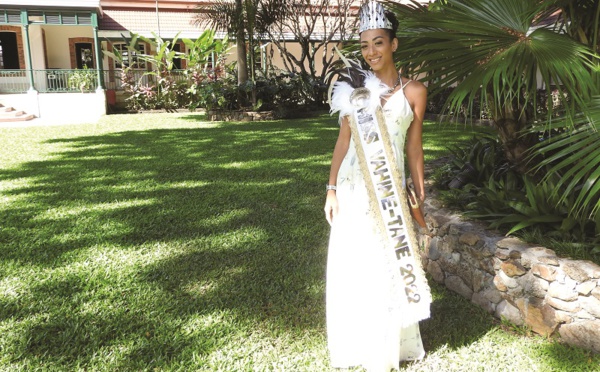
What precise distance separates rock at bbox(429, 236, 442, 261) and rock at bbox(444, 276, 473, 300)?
17cm

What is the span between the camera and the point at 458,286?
3.18m

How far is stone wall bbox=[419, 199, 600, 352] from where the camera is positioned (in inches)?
96.4

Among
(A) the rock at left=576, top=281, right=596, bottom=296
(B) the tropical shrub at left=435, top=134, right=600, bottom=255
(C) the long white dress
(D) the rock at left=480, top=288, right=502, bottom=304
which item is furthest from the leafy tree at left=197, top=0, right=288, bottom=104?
(A) the rock at left=576, top=281, right=596, bottom=296

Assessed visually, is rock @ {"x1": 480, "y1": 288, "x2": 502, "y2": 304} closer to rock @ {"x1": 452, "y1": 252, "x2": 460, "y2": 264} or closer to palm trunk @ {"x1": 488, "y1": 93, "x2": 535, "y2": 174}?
rock @ {"x1": 452, "y1": 252, "x2": 460, "y2": 264}

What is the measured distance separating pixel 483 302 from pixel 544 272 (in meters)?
0.50

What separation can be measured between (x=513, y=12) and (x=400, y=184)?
1.35 m

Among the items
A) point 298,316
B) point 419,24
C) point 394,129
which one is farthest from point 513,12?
point 298,316

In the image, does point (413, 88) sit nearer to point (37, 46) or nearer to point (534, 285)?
point (534, 285)

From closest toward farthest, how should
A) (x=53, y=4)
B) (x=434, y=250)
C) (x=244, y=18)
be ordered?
1. (x=434, y=250)
2. (x=244, y=18)
3. (x=53, y=4)

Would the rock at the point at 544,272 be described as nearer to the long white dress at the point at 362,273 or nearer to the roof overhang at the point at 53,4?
the long white dress at the point at 362,273

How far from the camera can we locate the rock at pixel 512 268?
2.69 metres

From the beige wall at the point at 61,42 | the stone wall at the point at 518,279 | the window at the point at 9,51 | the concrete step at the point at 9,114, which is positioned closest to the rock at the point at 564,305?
the stone wall at the point at 518,279

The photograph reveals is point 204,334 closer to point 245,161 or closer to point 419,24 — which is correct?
point 419,24

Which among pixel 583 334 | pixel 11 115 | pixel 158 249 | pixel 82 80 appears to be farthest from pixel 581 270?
pixel 82 80
